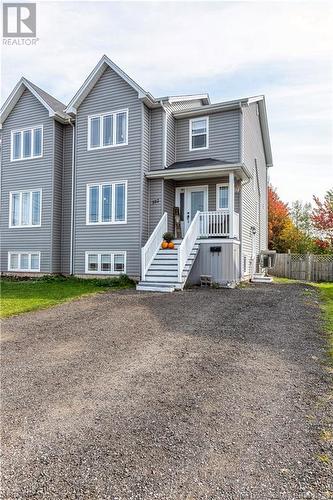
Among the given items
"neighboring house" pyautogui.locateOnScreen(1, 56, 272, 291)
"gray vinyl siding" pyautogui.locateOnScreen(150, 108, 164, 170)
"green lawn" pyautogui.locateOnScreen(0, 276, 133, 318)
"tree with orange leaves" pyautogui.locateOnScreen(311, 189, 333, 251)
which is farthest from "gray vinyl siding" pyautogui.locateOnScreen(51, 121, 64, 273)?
"tree with orange leaves" pyautogui.locateOnScreen(311, 189, 333, 251)

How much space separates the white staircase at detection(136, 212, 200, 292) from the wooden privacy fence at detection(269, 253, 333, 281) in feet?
31.3

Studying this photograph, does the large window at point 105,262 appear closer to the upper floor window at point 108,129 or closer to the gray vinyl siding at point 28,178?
the gray vinyl siding at point 28,178

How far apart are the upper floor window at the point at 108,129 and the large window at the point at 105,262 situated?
15.3ft

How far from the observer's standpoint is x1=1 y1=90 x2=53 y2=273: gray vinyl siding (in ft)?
52.8

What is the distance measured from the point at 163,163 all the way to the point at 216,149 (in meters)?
2.40

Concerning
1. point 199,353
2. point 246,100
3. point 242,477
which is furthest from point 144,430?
point 246,100

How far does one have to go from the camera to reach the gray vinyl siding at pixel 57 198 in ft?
52.7

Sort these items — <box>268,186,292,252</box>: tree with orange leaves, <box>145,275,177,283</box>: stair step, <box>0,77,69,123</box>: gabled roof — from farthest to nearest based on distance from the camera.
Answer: <box>268,186,292,252</box>: tree with orange leaves → <box>0,77,69,123</box>: gabled roof → <box>145,275,177,283</box>: stair step

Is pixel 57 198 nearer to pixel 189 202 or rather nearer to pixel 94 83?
pixel 94 83

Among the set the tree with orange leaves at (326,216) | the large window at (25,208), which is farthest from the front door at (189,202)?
the tree with orange leaves at (326,216)

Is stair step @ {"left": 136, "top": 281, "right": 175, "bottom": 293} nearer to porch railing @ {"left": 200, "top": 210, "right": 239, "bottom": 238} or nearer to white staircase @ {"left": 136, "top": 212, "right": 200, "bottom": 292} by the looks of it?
white staircase @ {"left": 136, "top": 212, "right": 200, "bottom": 292}

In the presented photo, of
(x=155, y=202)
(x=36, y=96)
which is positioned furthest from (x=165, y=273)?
(x=36, y=96)

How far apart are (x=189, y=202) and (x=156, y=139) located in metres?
3.01

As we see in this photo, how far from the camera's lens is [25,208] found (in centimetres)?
1681
